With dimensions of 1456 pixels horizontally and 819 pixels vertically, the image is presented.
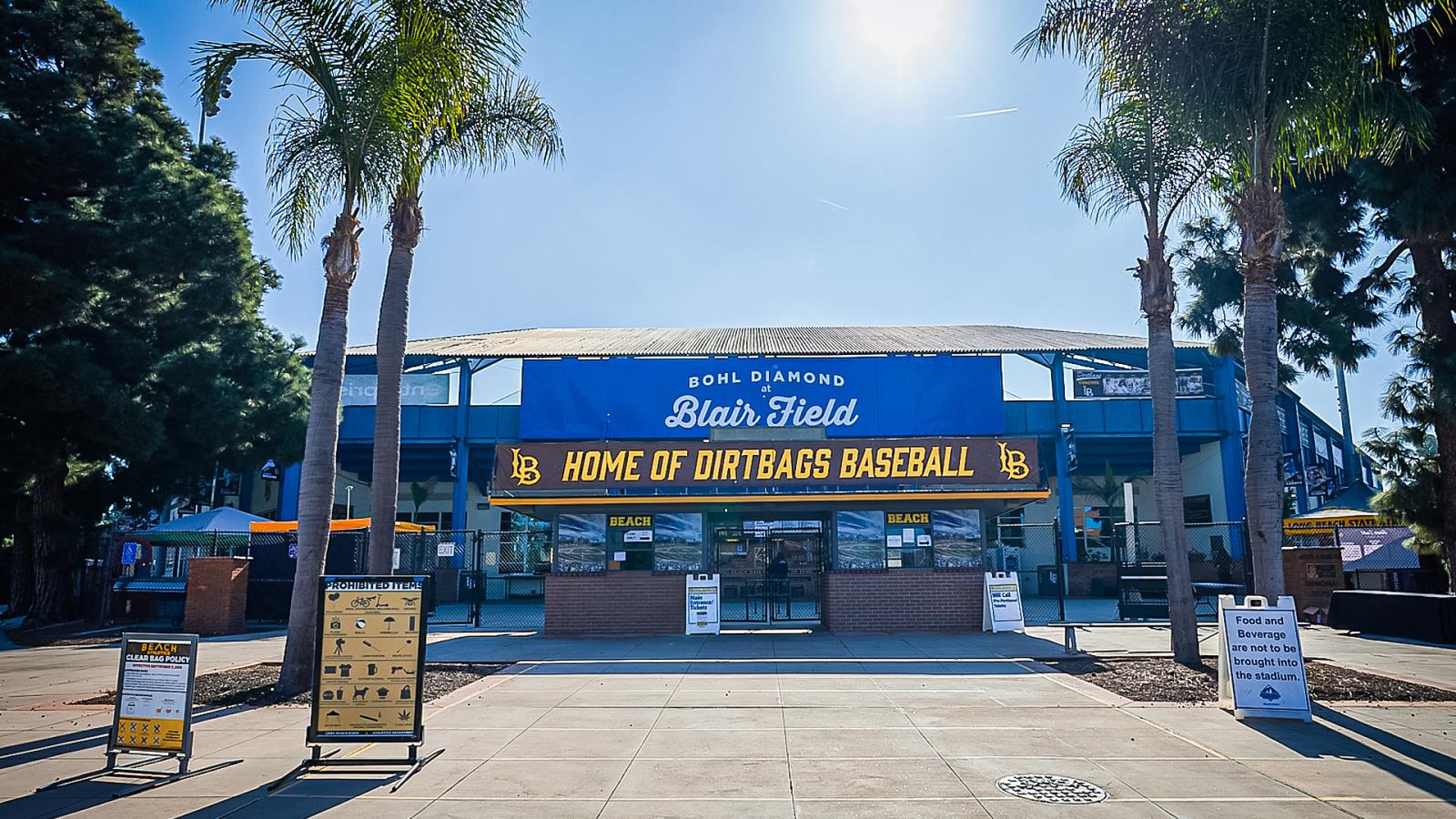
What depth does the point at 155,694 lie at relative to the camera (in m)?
7.68

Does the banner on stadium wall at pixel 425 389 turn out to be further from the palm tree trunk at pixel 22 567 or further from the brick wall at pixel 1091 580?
the brick wall at pixel 1091 580

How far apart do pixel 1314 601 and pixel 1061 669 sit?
36.0 ft

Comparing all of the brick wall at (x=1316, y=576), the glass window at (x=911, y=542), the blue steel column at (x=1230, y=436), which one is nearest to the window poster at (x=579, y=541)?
the glass window at (x=911, y=542)

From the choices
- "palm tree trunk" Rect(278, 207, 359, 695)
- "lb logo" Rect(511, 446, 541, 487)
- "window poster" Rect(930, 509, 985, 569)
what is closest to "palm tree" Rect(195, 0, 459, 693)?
"palm tree trunk" Rect(278, 207, 359, 695)


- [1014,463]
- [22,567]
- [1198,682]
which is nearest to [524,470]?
[1014,463]

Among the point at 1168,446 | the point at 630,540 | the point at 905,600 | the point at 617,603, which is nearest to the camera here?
the point at 1168,446

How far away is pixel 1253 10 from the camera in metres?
11.1

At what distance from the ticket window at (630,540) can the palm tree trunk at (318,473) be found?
8.23 meters

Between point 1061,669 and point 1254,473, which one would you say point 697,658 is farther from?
point 1254,473

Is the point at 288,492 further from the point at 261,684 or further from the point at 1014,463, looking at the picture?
the point at 1014,463

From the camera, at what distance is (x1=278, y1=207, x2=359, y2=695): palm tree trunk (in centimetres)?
1113

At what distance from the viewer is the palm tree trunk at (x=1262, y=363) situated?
1138cm

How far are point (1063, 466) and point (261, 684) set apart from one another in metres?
27.7

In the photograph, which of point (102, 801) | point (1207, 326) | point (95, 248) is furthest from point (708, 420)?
point (102, 801)
